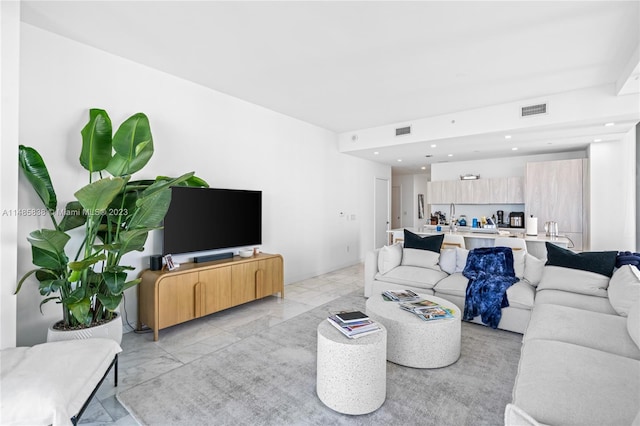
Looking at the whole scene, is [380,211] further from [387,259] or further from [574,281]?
[574,281]

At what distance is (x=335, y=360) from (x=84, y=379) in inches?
53.5

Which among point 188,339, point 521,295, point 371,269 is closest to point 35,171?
point 188,339

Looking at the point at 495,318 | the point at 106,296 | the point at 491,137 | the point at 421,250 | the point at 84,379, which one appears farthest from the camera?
the point at 491,137

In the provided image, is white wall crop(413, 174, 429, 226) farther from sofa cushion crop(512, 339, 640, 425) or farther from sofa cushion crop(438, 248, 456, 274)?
sofa cushion crop(512, 339, 640, 425)

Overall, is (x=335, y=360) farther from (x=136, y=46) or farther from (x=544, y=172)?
(x=544, y=172)

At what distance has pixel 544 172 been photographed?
5.66 meters

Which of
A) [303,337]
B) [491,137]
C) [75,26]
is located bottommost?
[303,337]

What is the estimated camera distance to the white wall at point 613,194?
15.8 ft

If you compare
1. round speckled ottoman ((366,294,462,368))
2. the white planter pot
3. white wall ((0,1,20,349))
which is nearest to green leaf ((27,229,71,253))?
white wall ((0,1,20,349))

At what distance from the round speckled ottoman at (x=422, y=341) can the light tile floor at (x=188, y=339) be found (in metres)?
1.42

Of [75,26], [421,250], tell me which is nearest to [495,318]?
[421,250]

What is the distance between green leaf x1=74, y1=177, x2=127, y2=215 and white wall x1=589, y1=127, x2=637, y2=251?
657cm

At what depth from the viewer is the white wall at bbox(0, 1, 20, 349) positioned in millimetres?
2078

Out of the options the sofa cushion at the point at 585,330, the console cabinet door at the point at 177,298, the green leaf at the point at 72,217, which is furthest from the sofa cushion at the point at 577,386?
the green leaf at the point at 72,217
